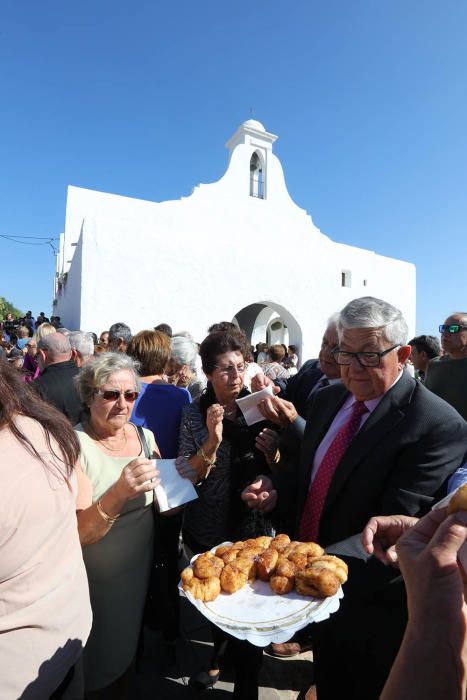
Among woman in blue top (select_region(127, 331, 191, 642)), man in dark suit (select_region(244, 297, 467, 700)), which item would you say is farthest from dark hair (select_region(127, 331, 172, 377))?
man in dark suit (select_region(244, 297, 467, 700))

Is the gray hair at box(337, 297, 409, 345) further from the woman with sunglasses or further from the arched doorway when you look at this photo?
the arched doorway

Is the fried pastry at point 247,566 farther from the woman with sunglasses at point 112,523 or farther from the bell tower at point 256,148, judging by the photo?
the bell tower at point 256,148

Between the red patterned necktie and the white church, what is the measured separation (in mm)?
10750

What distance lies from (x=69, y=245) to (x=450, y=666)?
55.7 feet

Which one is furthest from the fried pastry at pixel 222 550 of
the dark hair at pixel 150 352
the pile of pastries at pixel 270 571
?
the dark hair at pixel 150 352

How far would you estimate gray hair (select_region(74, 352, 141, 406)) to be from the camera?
2148 mm

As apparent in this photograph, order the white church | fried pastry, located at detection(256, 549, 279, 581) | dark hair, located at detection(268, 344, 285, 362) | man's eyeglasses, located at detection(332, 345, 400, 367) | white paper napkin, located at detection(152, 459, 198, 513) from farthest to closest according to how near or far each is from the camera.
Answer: the white church → dark hair, located at detection(268, 344, 285, 362) → white paper napkin, located at detection(152, 459, 198, 513) → man's eyeglasses, located at detection(332, 345, 400, 367) → fried pastry, located at detection(256, 549, 279, 581)

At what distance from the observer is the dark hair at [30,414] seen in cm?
123

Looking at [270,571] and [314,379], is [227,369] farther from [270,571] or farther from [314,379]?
[270,571]

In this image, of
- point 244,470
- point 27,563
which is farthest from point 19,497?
point 244,470

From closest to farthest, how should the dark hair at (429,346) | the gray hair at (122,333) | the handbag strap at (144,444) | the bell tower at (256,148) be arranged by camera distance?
the handbag strap at (144,444) < the dark hair at (429,346) < the gray hair at (122,333) < the bell tower at (256,148)

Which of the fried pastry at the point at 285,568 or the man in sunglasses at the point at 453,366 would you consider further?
the man in sunglasses at the point at 453,366

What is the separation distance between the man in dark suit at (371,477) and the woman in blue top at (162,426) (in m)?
0.95

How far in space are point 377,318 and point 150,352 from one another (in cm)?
212
